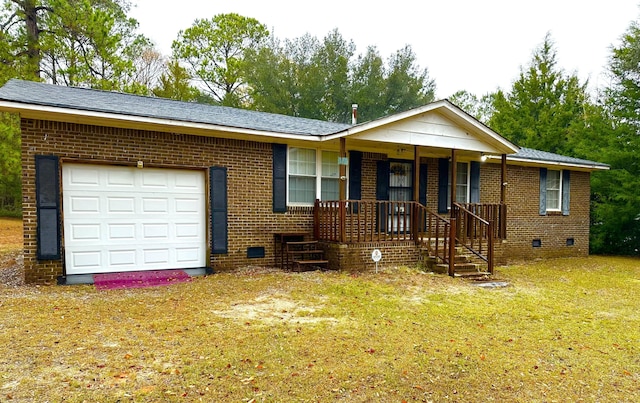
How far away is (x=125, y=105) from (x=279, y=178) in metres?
3.27

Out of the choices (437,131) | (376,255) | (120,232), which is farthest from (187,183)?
(437,131)

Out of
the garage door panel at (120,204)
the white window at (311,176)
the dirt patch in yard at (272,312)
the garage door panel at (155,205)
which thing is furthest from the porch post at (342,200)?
the garage door panel at (120,204)

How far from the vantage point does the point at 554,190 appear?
13.3 metres

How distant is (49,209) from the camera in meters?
6.84

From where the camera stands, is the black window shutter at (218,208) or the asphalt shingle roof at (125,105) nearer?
the asphalt shingle roof at (125,105)

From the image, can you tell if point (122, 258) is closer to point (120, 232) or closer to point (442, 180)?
point (120, 232)

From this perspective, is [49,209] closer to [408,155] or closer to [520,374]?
[520,374]

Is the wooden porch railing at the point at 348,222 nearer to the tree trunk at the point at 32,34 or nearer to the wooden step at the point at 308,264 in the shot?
the wooden step at the point at 308,264

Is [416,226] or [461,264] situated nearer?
[461,264]

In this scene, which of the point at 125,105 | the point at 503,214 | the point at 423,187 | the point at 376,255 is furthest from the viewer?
the point at 423,187

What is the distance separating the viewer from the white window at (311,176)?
9406 mm

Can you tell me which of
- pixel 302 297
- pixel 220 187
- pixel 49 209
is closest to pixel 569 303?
pixel 302 297

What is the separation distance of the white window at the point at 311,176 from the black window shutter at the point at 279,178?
25 cm

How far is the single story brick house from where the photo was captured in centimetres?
691
